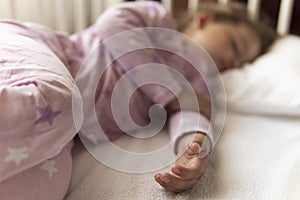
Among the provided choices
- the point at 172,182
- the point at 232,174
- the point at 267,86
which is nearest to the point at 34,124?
the point at 172,182

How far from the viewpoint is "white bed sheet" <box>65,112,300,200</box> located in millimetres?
827

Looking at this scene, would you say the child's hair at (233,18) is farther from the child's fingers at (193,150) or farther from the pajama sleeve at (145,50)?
the child's fingers at (193,150)

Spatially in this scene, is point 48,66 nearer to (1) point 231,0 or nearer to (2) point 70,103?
(2) point 70,103

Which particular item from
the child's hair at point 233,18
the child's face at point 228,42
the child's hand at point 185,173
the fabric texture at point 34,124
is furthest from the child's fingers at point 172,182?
the child's hair at point 233,18

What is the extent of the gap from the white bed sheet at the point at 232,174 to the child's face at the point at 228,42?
8.6 inches

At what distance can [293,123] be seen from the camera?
42.7 inches

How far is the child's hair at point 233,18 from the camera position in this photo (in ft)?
4.20

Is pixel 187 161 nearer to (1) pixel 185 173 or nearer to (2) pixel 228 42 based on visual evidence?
(1) pixel 185 173

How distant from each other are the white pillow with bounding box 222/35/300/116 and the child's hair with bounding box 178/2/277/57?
0.34 feet

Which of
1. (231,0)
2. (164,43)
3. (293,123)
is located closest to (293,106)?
(293,123)

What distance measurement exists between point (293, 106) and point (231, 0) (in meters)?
0.53

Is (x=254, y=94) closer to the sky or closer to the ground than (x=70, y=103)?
closer to the ground

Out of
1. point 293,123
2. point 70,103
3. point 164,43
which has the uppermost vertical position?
point 70,103

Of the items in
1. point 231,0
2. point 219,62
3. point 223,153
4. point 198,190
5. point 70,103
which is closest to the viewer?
point 70,103
